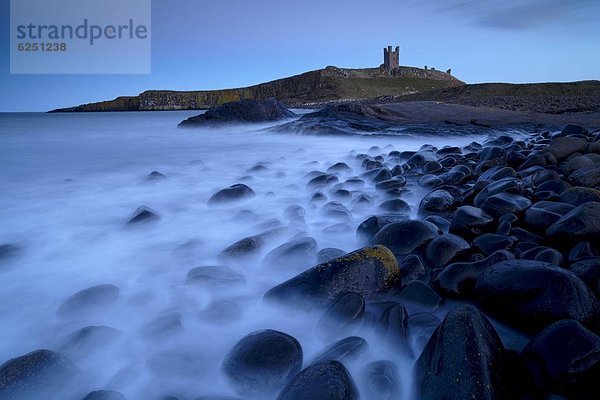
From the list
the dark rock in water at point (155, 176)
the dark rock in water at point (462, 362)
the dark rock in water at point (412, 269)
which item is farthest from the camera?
the dark rock in water at point (155, 176)

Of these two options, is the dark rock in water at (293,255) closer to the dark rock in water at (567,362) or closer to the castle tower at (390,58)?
the dark rock in water at (567,362)

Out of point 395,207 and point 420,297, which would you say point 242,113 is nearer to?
point 395,207

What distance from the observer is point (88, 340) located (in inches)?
50.4

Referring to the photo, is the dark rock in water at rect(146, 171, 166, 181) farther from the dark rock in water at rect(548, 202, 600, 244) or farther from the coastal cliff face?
the coastal cliff face

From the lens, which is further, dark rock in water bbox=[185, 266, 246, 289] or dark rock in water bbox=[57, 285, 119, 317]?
dark rock in water bbox=[185, 266, 246, 289]

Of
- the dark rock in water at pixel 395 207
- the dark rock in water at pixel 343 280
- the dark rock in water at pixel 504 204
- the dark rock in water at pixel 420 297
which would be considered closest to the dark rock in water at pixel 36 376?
the dark rock in water at pixel 343 280

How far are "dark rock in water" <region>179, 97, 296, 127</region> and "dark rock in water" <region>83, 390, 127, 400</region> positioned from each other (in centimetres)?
1083

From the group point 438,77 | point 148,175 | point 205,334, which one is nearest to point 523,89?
point 148,175

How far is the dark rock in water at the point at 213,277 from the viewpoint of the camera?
1.68 meters

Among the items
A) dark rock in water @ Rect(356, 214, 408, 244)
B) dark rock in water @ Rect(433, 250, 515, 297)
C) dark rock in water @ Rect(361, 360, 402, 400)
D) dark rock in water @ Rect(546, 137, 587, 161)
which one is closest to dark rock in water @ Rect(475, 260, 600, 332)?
dark rock in water @ Rect(433, 250, 515, 297)

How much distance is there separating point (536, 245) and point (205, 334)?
1548 millimetres

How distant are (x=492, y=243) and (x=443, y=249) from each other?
0.86 feet

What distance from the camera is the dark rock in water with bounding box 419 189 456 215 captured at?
2539 millimetres

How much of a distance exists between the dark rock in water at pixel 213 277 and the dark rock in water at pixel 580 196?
6.24ft
